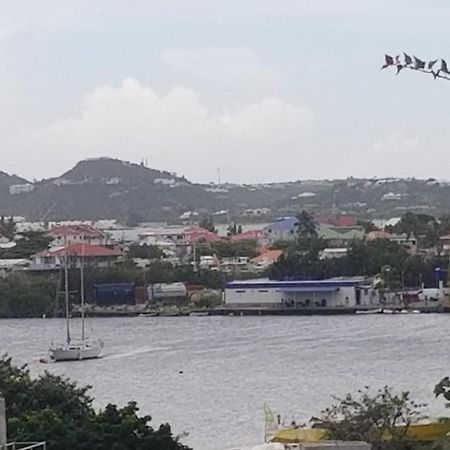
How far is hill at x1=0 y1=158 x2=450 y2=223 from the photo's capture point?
79.2 m

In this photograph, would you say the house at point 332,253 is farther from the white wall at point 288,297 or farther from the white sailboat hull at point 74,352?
the white sailboat hull at point 74,352

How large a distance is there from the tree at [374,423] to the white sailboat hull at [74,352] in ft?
46.3

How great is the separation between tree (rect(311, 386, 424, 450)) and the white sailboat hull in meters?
14.1

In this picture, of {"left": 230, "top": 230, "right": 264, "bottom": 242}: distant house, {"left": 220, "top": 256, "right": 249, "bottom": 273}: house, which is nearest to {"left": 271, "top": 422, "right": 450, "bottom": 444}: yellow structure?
{"left": 220, "top": 256, "right": 249, "bottom": 273}: house

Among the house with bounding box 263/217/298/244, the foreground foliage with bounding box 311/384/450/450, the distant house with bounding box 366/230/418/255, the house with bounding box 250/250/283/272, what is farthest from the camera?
the house with bounding box 263/217/298/244

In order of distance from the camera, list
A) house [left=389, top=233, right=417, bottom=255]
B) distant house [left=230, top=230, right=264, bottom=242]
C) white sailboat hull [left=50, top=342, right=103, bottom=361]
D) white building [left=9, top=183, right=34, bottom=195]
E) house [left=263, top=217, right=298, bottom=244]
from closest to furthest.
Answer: white sailboat hull [left=50, top=342, right=103, bottom=361], house [left=389, top=233, right=417, bottom=255], distant house [left=230, top=230, right=264, bottom=242], house [left=263, top=217, right=298, bottom=244], white building [left=9, top=183, right=34, bottom=195]

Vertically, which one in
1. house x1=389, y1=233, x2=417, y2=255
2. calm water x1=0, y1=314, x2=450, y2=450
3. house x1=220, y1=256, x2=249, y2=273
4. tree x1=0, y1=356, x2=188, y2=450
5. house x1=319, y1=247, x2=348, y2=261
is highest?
house x1=389, y1=233, x2=417, y2=255

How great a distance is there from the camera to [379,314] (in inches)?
1339

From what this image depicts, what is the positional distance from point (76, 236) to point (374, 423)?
130 feet

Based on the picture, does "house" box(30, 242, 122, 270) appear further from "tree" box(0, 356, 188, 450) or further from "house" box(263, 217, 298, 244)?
"tree" box(0, 356, 188, 450)

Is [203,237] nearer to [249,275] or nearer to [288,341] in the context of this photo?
[249,275]

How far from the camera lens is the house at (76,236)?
47.4 m

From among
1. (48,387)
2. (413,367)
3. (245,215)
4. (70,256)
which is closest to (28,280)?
(70,256)

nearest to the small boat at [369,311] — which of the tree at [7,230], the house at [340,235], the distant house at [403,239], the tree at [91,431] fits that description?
the distant house at [403,239]
